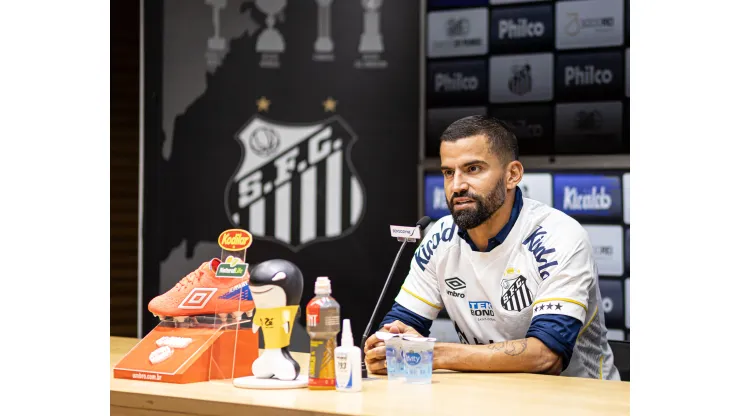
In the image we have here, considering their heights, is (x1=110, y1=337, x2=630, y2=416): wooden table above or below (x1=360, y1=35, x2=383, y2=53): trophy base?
below

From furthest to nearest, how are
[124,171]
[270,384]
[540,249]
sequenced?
[124,171], [540,249], [270,384]

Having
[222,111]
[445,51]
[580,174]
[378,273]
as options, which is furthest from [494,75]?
[222,111]

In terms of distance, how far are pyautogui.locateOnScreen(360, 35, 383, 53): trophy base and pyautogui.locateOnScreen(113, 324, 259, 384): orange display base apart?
2.25 metres

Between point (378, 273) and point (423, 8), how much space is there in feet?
4.00

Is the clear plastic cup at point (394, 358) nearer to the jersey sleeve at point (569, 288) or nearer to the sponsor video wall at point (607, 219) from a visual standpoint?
the jersey sleeve at point (569, 288)

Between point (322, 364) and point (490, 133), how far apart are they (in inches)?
42.0

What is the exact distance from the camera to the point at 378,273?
12.6ft

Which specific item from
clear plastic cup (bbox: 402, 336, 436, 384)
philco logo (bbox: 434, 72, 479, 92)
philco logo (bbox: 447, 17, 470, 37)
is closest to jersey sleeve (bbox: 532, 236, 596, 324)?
clear plastic cup (bbox: 402, 336, 436, 384)

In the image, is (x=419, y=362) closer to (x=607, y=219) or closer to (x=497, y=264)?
(x=497, y=264)

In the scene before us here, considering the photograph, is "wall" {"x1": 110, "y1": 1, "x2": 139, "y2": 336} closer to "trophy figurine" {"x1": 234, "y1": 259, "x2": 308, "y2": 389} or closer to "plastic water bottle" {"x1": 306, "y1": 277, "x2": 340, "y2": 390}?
"trophy figurine" {"x1": 234, "y1": 259, "x2": 308, "y2": 389}

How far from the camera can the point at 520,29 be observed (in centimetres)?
361

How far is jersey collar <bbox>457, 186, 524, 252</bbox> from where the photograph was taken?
7.89 ft

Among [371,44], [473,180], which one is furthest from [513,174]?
[371,44]

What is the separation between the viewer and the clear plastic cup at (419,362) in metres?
1.75
